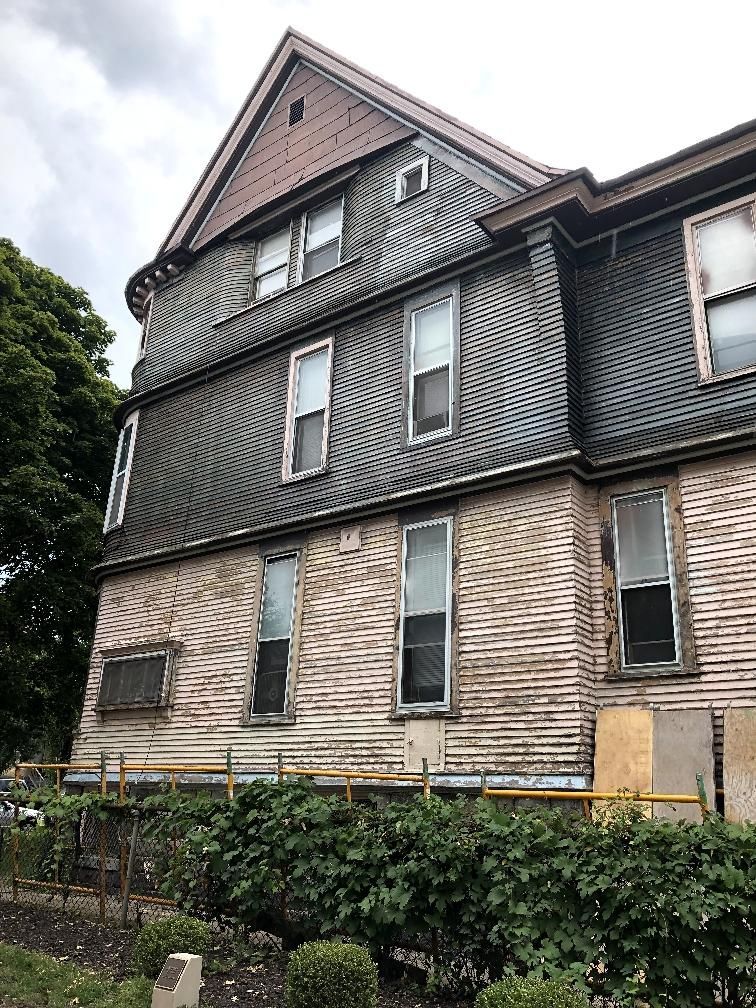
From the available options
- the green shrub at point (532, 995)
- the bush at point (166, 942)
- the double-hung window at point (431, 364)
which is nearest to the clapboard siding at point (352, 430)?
the double-hung window at point (431, 364)

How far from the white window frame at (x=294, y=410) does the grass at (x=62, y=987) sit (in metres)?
7.55

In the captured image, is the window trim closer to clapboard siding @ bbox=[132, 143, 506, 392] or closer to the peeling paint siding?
clapboard siding @ bbox=[132, 143, 506, 392]

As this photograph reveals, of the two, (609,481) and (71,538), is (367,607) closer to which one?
(609,481)

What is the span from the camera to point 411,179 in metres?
13.9

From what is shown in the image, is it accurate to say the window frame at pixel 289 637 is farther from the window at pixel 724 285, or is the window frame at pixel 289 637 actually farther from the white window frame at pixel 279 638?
the window at pixel 724 285

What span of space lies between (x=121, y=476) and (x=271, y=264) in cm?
534

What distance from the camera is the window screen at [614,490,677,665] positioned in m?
9.32

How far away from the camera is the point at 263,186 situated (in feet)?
55.4

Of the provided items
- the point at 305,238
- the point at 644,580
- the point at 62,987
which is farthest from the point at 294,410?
the point at 62,987

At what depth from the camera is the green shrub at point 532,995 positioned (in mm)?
4719

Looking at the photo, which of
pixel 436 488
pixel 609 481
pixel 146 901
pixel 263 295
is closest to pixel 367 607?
pixel 436 488

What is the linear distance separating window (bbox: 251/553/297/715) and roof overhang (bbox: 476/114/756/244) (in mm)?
6018

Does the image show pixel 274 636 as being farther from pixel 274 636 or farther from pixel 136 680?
pixel 136 680

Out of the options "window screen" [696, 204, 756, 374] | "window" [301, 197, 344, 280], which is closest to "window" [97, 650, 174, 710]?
"window" [301, 197, 344, 280]
